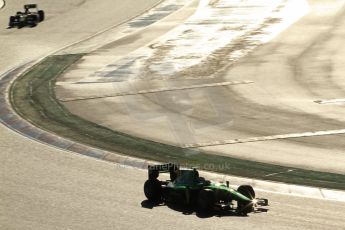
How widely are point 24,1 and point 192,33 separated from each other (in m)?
20.3

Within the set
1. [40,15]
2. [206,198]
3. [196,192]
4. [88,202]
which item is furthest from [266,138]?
[40,15]

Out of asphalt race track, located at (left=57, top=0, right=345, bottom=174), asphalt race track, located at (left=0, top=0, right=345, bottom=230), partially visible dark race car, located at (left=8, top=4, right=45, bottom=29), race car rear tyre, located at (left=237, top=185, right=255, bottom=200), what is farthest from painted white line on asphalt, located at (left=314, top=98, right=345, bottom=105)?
partially visible dark race car, located at (left=8, top=4, right=45, bottom=29)

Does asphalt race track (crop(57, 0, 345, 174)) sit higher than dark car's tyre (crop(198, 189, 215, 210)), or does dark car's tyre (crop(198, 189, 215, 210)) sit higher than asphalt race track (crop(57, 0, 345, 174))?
dark car's tyre (crop(198, 189, 215, 210))

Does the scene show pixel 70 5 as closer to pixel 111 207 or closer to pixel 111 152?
pixel 111 152

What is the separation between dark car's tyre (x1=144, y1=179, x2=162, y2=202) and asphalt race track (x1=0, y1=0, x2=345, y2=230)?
0.95 ft

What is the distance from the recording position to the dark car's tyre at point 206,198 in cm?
1755

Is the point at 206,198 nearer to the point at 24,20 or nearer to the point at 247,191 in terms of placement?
the point at 247,191

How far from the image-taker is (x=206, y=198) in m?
17.6

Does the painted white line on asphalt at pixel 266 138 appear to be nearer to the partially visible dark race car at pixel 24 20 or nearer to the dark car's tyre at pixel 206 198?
the dark car's tyre at pixel 206 198

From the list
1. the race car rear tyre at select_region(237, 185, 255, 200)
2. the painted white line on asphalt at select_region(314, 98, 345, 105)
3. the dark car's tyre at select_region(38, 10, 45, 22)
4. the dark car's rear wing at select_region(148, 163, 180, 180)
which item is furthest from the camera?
the dark car's tyre at select_region(38, 10, 45, 22)

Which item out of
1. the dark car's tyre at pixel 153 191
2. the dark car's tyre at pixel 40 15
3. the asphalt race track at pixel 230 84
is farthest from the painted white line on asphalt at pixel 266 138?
the dark car's tyre at pixel 40 15

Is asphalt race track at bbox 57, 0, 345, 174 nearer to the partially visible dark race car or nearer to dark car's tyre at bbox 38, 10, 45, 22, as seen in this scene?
the partially visible dark race car

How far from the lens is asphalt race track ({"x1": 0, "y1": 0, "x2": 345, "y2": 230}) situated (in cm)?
1709

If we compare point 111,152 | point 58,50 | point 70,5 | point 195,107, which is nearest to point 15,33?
point 58,50
